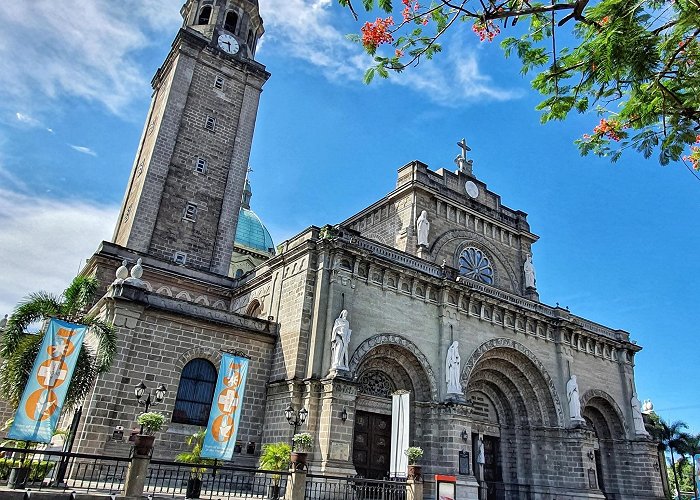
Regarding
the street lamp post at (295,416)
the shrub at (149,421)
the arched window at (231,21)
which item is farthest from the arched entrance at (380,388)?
the arched window at (231,21)

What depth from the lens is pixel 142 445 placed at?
41.7 feet

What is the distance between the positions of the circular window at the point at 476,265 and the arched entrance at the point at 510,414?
5.14 metres

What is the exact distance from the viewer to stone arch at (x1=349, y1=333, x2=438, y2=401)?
22641mm

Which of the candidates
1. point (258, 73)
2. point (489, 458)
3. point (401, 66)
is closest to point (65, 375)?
point (401, 66)

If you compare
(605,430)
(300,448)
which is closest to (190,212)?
(300,448)

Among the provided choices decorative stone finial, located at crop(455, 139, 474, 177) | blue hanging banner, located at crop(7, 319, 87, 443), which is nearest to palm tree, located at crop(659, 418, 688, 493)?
decorative stone finial, located at crop(455, 139, 474, 177)

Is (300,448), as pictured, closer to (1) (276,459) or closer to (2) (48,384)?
(1) (276,459)

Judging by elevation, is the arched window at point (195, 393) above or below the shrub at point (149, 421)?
above

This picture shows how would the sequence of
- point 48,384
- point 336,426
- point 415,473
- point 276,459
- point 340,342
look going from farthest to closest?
point 340,342 < point 336,426 < point 276,459 < point 415,473 < point 48,384

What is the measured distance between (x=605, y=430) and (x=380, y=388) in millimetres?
18256

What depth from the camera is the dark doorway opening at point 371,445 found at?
2119 cm

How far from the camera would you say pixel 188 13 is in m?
37.8

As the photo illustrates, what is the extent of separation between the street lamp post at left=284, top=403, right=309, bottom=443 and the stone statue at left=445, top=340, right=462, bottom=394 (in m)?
7.63

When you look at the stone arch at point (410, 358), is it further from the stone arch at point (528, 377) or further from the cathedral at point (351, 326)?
the stone arch at point (528, 377)
